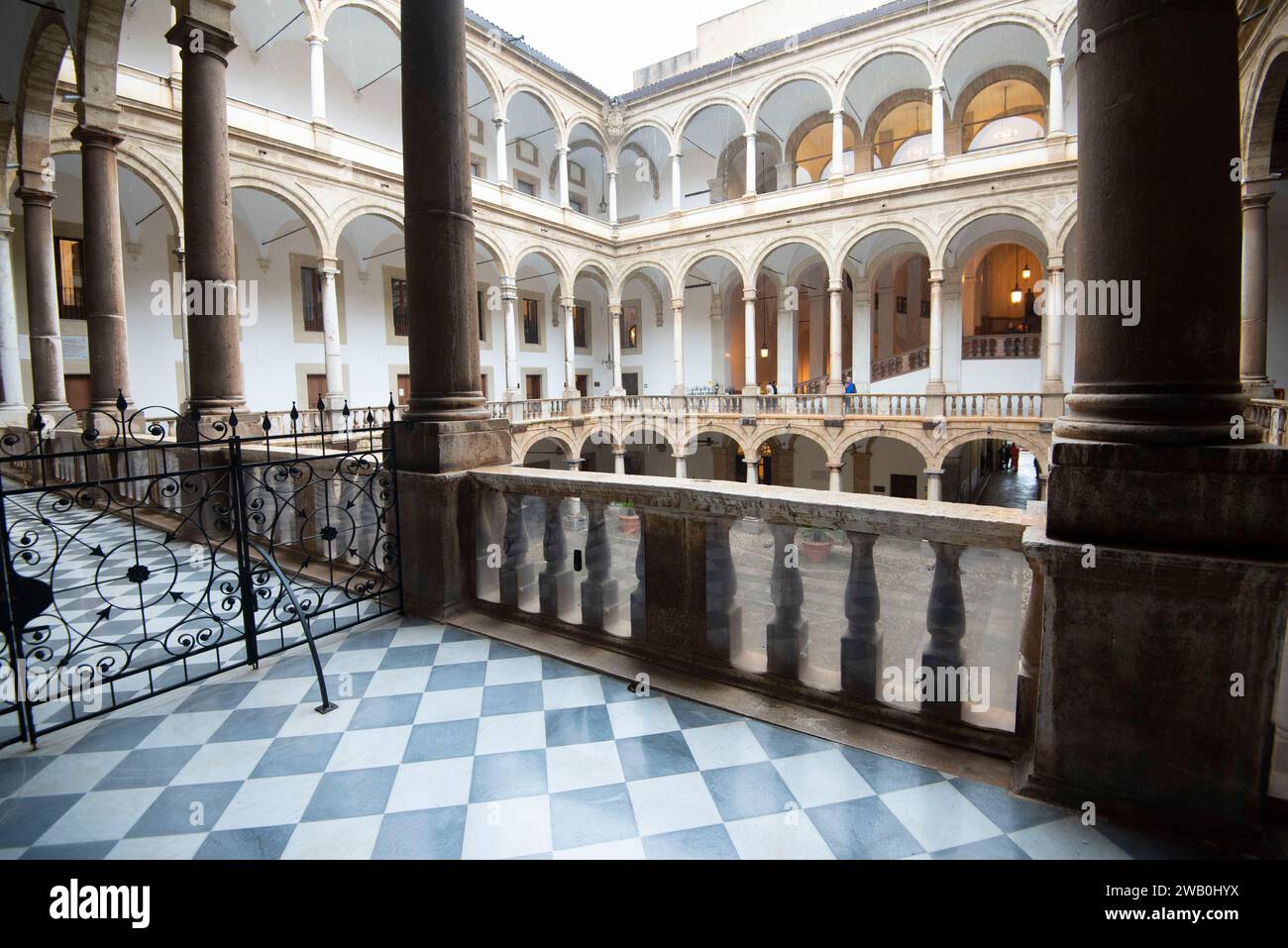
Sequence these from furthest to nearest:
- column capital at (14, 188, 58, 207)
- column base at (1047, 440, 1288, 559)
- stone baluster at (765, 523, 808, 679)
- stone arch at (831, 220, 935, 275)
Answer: stone arch at (831, 220, 935, 275)
column capital at (14, 188, 58, 207)
stone baluster at (765, 523, 808, 679)
column base at (1047, 440, 1288, 559)

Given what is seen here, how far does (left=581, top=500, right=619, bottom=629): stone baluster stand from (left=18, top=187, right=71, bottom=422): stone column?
1139cm

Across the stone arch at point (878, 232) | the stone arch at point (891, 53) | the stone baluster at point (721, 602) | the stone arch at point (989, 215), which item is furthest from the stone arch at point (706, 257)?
the stone baluster at point (721, 602)

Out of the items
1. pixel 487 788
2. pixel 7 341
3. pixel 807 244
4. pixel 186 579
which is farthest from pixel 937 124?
pixel 7 341

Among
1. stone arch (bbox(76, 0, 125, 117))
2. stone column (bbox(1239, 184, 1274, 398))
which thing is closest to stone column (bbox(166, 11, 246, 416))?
stone arch (bbox(76, 0, 125, 117))

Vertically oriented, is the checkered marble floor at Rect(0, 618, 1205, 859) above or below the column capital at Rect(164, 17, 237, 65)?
below

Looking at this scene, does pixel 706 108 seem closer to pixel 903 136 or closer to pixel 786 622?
pixel 903 136

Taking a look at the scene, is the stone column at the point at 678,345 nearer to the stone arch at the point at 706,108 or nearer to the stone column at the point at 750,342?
the stone column at the point at 750,342

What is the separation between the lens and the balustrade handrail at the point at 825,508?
2428 mm

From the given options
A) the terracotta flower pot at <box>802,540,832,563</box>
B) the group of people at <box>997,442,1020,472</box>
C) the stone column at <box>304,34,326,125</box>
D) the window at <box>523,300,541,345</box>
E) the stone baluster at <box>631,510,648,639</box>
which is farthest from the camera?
the group of people at <box>997,442,1020,472</box>

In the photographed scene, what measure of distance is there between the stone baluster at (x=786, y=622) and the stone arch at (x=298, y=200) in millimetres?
16671

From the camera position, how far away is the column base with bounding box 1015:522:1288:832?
1.90 meters

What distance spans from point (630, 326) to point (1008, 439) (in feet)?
55.3

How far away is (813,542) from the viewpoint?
315cm

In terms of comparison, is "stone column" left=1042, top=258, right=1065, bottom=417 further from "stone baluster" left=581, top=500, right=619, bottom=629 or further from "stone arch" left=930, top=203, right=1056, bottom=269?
"stone baluster" left=581, top=500, right=619, bottom=629
